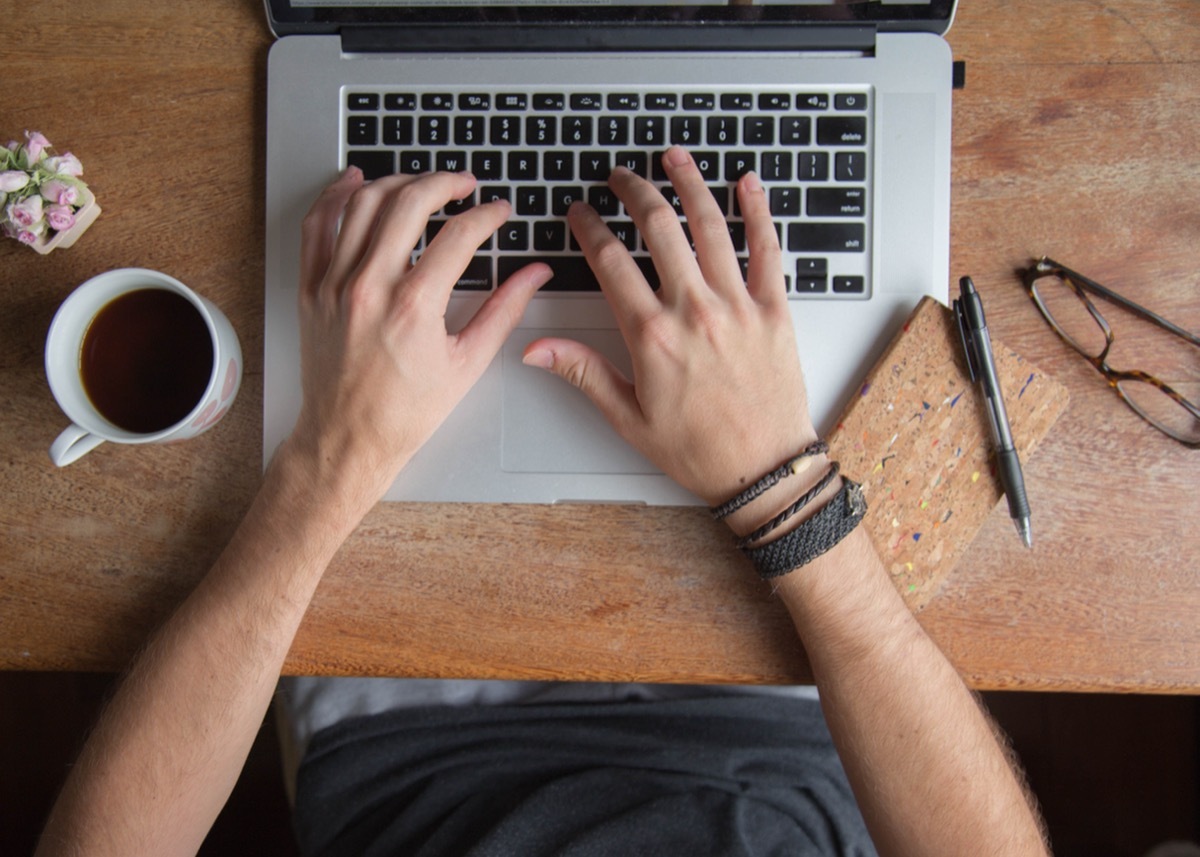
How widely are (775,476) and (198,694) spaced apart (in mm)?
468

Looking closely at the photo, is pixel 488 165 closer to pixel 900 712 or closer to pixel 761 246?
pixel 761 246

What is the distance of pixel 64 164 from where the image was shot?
26.6 inches

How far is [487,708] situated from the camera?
887 mm

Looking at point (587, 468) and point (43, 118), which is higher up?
point (43, 118)

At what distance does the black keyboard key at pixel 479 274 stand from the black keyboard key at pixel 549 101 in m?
0.13

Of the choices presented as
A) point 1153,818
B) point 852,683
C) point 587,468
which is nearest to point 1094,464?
point 852,683

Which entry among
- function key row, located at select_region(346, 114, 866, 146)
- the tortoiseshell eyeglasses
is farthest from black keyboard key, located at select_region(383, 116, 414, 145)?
the tortoiseshell eyeglasses

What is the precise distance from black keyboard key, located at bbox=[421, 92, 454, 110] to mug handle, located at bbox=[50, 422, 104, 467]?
0.36m

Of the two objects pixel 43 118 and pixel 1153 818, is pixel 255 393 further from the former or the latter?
pixel 1153 818

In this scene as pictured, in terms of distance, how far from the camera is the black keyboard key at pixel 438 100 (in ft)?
2.28

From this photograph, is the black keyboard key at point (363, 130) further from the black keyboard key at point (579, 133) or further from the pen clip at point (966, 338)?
the pen clip at point (966, 338)

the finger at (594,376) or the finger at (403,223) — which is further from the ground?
the finger at (403,223)

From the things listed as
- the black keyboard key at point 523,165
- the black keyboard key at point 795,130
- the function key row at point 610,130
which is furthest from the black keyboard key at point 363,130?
the black keyboard key at point 795,130

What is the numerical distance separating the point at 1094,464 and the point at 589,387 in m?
0.41
